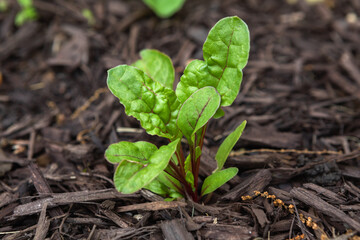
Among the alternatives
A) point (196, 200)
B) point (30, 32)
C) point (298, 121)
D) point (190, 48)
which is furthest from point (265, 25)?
point (30, 32)

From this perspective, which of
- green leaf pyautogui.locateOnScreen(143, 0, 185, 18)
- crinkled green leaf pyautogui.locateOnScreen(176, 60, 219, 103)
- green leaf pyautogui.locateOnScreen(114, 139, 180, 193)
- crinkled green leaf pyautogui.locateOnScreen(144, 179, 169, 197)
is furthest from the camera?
green leaf pyautogui.locateOnScreen(143, 0, 185, 18)

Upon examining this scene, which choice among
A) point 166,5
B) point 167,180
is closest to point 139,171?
point 167,180

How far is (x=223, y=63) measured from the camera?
2.01 meters

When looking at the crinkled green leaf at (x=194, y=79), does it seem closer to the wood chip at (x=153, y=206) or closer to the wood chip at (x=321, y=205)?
the wood chip at (x=153, y=206)

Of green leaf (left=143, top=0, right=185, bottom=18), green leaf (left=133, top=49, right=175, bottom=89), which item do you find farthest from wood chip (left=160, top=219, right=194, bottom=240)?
green leaf (left=143, top=0, right=185, bottom=18)

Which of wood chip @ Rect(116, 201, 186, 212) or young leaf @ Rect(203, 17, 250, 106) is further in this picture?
wood chip @ Rect(116, 201, 186, 212)

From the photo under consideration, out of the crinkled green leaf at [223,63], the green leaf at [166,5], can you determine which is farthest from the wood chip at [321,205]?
the green leaf at [166,5]

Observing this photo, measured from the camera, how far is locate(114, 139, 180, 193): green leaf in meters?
1.67

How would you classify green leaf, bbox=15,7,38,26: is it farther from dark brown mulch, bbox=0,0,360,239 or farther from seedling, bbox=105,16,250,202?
A: seedling, bbox=105,16,250,202

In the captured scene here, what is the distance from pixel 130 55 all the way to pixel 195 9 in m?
1.11

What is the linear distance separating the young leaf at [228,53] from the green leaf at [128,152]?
0.56 m

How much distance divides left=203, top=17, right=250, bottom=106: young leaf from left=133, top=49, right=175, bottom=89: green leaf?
0.39 m

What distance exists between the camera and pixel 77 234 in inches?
81.5

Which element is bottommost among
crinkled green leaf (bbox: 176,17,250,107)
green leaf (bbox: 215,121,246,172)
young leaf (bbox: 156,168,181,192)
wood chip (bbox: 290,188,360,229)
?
wood chip (bbox: 290,188,360,229)
